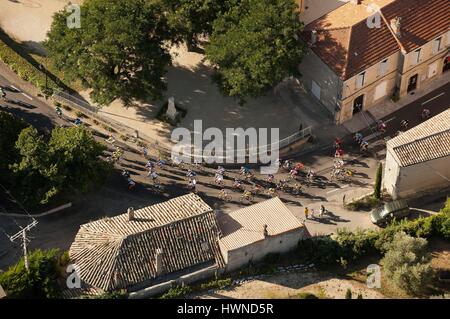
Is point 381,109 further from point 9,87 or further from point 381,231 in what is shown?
point 9,87

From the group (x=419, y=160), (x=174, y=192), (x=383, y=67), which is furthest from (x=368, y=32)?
(x=174, y=192)

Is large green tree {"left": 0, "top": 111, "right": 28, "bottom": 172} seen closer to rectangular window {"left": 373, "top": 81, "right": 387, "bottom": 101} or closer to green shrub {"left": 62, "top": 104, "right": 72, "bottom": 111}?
green shrub {"left": 62, "top": 104, "right": 72, "bottom": 111}

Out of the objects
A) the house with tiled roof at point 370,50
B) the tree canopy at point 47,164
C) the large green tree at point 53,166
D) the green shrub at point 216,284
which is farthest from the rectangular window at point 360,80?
the large green tree at point 53,166

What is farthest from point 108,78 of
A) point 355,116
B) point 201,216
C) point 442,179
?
point 442,179

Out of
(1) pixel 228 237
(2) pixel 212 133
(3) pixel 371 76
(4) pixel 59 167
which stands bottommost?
(1) pixel 228 237

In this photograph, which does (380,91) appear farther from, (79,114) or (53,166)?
(53,166)

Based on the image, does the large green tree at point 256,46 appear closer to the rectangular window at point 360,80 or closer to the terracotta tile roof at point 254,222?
the rectangular window at point 360,80
